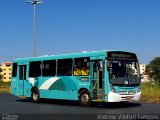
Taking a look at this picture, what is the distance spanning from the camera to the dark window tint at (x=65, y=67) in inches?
926

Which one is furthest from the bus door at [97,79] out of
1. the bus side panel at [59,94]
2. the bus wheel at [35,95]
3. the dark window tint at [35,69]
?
the bus wheel at [35,95]

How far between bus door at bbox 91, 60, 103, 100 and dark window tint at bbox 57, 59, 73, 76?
201 centimetres

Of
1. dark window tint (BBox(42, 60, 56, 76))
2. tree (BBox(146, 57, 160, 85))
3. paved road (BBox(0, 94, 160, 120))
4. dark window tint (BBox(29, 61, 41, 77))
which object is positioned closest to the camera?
paved road (BBox(0, 94, 160, 120))

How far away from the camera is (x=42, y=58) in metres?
26.1

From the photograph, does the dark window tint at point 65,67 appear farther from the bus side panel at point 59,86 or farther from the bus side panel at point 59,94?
the bus side panel at point 59,94

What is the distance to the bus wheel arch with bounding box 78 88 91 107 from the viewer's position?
22047mm

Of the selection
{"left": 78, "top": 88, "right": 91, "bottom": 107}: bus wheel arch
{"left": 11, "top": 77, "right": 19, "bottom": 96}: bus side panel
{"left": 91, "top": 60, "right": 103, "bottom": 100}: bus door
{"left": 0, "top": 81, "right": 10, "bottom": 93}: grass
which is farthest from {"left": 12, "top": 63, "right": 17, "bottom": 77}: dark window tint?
{"left": 0, "top": 81, "right": 10, "bottom": 93}: grass

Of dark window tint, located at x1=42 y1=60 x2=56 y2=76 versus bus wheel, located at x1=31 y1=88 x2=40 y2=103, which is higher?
dark window tint, located at x1=42 y1=60 x2=56 y2=76

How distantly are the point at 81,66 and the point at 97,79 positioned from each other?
1495mm

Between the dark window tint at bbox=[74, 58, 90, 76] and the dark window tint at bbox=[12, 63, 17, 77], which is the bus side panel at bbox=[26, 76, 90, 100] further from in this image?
the dark window tint at bbox=[12, 63, 17, 77]

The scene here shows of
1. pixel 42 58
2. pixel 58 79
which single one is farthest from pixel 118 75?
pixel 42 58

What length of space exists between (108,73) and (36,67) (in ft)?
23.2

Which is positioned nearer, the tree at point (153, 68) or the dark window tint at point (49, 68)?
the dark window tint at point (49, 68)

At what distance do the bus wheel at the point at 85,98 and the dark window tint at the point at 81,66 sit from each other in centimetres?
99
